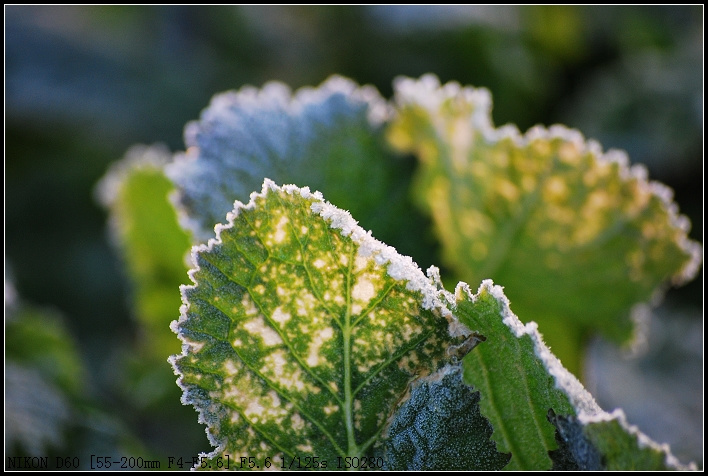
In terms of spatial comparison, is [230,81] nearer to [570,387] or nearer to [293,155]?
[293,155]

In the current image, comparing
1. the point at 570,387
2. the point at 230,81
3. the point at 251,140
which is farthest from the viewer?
the point at 230,81

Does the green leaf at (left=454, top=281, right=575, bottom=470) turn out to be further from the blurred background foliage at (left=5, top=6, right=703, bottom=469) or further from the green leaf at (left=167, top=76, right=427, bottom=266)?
the blurred background foliage at (left=5, top=6, right=703, bottom=469)

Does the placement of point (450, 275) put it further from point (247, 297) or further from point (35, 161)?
point (35, 161)

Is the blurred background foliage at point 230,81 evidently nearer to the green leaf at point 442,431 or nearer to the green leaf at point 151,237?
the green leaf at point 151,237

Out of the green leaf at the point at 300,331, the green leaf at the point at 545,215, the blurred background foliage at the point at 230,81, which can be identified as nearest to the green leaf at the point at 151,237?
the blurred background foliage at the point at 230,81

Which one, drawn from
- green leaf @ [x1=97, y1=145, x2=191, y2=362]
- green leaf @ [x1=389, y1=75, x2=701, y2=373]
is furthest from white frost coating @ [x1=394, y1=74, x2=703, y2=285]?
green leaf @ [x1=97, y1=145, x2=191, y2=362]

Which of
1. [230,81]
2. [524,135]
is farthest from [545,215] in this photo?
[230,81]
